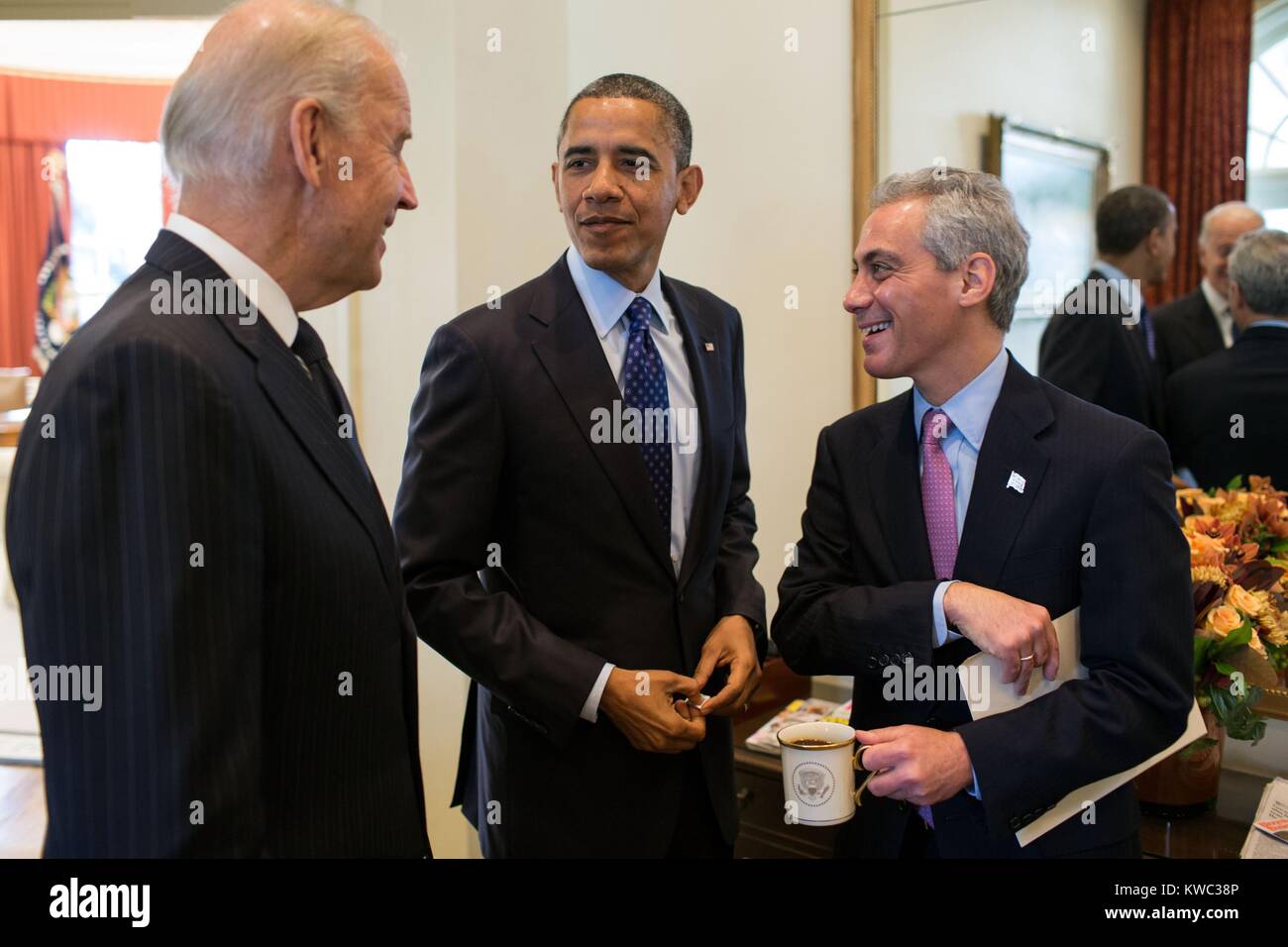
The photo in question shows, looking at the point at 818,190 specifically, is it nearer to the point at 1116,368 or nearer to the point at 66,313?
the point at 1116,368

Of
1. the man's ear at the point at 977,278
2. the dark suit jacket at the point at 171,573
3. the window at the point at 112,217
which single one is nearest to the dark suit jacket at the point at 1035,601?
the man's ear at the point at 977,278

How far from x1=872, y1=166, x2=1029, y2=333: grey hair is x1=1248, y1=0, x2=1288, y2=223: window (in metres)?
0.95

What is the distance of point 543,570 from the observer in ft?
5.67

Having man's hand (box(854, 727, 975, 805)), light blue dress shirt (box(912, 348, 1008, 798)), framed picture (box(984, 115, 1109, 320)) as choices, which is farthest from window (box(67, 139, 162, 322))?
man's hand (box(854, 727, 975, 805))

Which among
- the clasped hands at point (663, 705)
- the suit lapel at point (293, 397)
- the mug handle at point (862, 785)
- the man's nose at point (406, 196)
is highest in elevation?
the man's nose at point (406, 196)

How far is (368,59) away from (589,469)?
758mm

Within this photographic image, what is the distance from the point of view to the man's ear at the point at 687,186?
1.98 metres

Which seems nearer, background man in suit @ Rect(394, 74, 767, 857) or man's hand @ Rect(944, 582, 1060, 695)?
man's hand @ Rect(944, 582, 1060, 695)

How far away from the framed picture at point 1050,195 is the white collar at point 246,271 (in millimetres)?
1880

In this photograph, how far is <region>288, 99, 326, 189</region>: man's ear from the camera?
3.56 ft

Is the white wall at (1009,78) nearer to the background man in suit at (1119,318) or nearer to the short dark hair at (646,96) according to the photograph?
the background man in suit at (1119,318)

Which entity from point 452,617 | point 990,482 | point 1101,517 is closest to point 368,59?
point 452,617

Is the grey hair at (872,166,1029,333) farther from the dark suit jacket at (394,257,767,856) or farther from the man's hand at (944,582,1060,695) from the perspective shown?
the dark suit jacket at (394,257,767,856)
